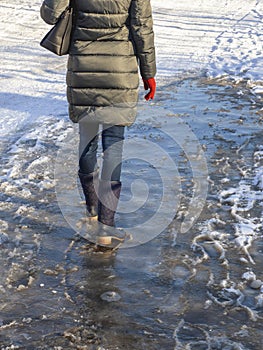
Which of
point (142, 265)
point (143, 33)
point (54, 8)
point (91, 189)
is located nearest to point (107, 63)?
point (143, 33)

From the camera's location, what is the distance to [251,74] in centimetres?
1019

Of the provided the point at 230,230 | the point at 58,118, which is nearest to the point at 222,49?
the point at 58,118

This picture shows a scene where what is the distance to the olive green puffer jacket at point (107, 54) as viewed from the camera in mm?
4242

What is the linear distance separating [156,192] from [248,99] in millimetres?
3510

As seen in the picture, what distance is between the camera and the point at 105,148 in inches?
179

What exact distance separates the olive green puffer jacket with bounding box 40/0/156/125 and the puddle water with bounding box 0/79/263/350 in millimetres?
935

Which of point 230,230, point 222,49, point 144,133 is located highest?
point 230,230

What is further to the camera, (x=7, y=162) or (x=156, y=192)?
(x=7, y=162)

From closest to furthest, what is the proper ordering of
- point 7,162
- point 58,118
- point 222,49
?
point 7,162 → point 58,118 → point 222,49

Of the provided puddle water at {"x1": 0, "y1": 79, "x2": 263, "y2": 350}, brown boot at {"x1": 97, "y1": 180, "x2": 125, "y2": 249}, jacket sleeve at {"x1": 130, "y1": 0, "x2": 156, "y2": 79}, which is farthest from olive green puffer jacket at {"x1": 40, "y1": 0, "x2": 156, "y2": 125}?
puddle water at {"x1": 0, "y1": 79, "x2": 263, "y2": 350}

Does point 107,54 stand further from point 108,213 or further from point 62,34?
point 108,213

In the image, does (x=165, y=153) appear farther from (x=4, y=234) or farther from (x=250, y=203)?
(x=4, y=234)

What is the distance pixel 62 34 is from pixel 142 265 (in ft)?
5.13

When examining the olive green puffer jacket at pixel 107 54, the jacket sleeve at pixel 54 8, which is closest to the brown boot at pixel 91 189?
the olive green puffer jacket at pixel 107 54
